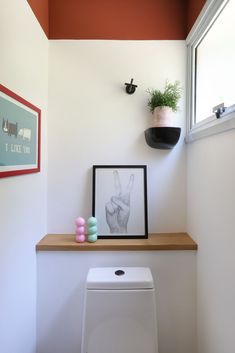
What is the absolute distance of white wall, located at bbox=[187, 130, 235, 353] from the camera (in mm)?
1254

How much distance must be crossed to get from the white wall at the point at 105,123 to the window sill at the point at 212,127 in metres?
0.20

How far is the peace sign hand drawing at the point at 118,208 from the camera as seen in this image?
1923 millimetres

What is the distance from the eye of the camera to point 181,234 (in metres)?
1.97

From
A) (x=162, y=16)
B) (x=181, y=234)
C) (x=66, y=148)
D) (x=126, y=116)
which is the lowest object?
(x=181, y=234)

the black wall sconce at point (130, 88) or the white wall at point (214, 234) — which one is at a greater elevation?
the black wall sconce at point (130, 88)

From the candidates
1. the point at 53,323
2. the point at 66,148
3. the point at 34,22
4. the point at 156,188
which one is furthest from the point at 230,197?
the point at 34,22

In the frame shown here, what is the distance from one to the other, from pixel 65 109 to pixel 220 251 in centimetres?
134

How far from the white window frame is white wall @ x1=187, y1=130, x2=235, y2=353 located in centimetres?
5

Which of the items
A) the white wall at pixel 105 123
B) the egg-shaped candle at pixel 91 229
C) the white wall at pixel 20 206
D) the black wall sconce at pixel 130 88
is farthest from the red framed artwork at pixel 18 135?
the black wall sconce at pixel 130 88

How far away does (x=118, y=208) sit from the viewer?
1941 mm

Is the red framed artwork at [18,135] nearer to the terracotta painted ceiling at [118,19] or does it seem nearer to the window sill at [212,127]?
the terracotta painted ceiling at [118,19]

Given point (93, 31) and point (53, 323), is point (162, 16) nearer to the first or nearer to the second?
point (93, 31)

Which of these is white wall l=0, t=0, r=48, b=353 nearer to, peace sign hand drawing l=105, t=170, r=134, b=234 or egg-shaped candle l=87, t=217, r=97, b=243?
egg-shaped candle l=87, t=217, r=97, b=243

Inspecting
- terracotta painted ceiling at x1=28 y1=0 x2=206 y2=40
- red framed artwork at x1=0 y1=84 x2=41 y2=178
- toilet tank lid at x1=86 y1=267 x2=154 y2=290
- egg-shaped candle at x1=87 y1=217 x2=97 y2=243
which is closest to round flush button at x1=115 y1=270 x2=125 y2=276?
toilet tank lid at x1=86 y1=267 x2=154 y2=290
